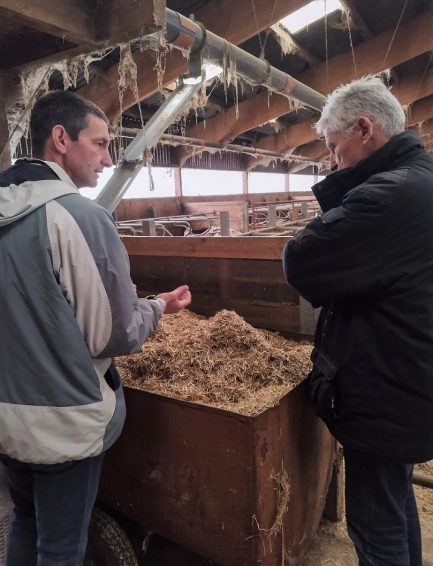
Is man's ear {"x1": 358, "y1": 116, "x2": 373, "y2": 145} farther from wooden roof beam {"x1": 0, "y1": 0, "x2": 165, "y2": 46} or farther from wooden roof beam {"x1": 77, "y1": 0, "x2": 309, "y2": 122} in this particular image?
wooden roof beam {"x1": 77, "y1": 0, "x2": 309, "y2": 122}

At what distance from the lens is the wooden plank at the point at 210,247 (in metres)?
1.97

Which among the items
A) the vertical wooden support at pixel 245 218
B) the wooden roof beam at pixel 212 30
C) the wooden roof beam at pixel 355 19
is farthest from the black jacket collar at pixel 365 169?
the vertical wooden support at pixel 245 218

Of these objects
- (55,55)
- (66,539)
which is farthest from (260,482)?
(55,55)

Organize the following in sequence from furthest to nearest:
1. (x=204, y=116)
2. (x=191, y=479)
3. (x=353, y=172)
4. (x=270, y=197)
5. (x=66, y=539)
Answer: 1. (x=270, y=197)
2. (x=204, y=116)
3. (x=191, y=479)
4. (x=353, y=172)
5. (x=66, y=539)

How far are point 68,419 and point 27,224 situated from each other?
455 millimetres

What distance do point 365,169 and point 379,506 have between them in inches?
38.0

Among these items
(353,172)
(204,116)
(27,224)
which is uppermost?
(204,116)

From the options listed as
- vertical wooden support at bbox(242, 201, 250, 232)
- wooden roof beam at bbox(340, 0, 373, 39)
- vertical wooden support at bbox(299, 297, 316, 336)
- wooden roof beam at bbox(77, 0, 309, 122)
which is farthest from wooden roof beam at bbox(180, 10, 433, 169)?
vertical wooden support at bbox(299, 297, 316, 336)

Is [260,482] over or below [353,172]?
below

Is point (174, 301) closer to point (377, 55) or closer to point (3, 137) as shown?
point (3, 137)

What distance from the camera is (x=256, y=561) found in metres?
1.23

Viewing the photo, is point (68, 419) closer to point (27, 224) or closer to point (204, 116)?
point (27, 224)

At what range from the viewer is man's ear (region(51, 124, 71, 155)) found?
1010 mm

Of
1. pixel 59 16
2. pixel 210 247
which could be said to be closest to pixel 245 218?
pixel 210 247
